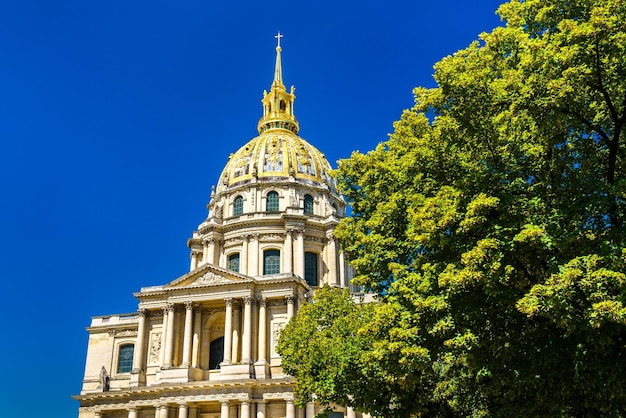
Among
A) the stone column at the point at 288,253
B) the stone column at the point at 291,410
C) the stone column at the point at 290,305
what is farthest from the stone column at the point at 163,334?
the stone column at the point at 288,253

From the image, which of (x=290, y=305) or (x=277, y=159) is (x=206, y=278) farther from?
(x=277, y=159)

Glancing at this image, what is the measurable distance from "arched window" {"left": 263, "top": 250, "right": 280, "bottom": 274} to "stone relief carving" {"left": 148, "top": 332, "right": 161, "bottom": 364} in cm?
1199

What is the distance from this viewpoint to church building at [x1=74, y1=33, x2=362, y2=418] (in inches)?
1752

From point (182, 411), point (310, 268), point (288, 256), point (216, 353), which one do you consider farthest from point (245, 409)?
point (310, 268)

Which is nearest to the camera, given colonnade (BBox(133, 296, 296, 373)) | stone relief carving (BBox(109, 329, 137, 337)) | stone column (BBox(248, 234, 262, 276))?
colonnade (BBox(133, 296, 296, 373))

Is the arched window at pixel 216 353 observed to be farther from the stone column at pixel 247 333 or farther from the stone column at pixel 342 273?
the stone column at pixel 342 273

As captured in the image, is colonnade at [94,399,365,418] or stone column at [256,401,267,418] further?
stone column at [256,401,267,418]

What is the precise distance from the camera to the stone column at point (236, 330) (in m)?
46.0

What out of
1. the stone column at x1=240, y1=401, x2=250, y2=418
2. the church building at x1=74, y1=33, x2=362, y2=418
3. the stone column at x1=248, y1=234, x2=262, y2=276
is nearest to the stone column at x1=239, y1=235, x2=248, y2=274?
the church building at x1=74, y1=33, x2=362, y2=418

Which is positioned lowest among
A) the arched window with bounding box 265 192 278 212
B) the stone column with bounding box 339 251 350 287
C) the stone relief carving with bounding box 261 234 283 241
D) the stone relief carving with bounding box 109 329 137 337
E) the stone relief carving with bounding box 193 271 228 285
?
the stone relief carving with bounding box 109 329 137 337

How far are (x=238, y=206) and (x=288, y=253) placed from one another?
9.16 m

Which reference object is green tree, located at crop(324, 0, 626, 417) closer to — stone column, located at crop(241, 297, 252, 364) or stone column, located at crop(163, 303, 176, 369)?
stone column, located at crop(241, 297, 252, 364)

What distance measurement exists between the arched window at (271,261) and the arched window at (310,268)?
275cm

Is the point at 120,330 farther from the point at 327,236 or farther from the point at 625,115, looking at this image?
the point at 625,115
